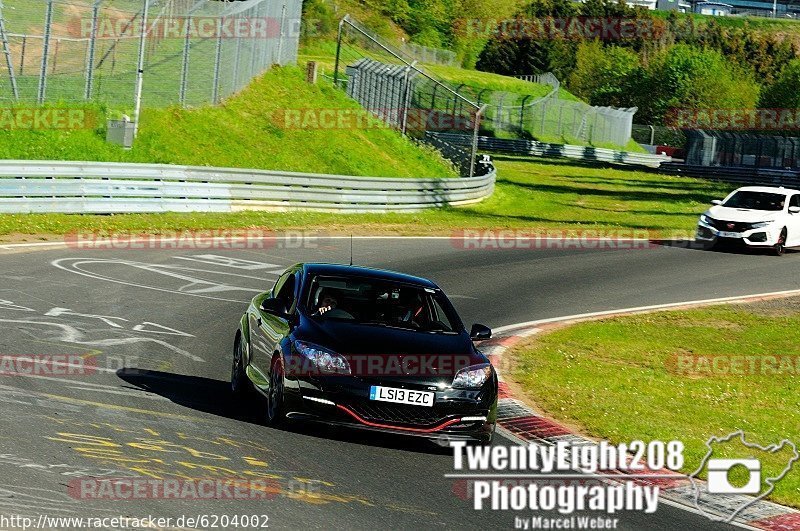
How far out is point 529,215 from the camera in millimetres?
37188

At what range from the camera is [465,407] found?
33.5 ft

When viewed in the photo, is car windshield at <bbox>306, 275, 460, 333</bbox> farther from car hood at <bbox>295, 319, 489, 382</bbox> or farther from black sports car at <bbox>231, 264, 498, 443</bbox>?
car hood at <bbox>295, 319, 489, 382</bbox>

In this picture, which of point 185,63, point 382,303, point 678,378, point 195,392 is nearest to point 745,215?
point 678,378

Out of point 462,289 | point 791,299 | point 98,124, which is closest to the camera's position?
point 462,289

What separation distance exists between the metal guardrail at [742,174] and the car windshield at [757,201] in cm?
2754

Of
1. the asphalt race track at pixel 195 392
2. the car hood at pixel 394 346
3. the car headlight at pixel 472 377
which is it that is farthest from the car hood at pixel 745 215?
the car headlight at pixel 472 377

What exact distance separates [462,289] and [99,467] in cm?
1299

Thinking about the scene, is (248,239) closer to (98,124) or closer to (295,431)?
(98,124)

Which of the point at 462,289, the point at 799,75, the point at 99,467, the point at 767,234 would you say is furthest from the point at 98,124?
the point at 799,75

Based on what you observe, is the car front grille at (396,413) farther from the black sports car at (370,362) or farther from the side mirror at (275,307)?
the side mirror at (275,307)

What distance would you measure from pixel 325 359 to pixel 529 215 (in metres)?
27.4

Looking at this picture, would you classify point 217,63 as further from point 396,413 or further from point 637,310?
point 396,413

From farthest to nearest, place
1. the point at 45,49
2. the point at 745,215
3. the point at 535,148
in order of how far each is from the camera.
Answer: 1. the point at 535,148
2. the point at 745,215
3. the point at 45,49

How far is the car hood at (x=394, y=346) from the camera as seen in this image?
1020 centimetres
